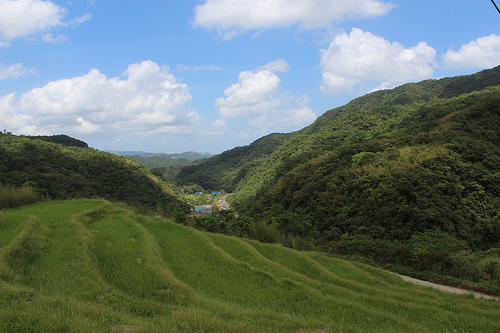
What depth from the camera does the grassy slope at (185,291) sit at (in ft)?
15.8

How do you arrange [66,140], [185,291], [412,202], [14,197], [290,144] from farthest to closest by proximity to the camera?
[290,144] → [66,140] → [412,202] → [14,197] → [185,291]

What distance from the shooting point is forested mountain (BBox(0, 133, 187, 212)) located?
41.2 metres

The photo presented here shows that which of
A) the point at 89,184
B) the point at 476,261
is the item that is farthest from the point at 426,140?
the point at 89,184

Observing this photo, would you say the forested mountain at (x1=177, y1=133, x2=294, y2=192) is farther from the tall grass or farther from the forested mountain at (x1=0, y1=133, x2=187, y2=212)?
the tall grass

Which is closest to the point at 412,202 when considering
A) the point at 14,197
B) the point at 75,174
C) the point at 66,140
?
the point at 14,197

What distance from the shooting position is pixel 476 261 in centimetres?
1265

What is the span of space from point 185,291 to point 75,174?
53356 millimetres

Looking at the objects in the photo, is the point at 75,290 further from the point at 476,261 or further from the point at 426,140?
the point at 426,140

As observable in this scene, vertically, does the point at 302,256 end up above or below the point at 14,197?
below

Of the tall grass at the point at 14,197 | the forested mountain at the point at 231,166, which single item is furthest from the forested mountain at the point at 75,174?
the forested mountain at the point at 231,166

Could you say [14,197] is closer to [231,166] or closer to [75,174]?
[75,174]

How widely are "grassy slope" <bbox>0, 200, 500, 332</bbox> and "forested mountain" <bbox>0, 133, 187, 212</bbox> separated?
2313 cm

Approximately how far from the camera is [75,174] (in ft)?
165

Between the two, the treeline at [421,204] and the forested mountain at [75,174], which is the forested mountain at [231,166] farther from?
the treeline at [421,204]
